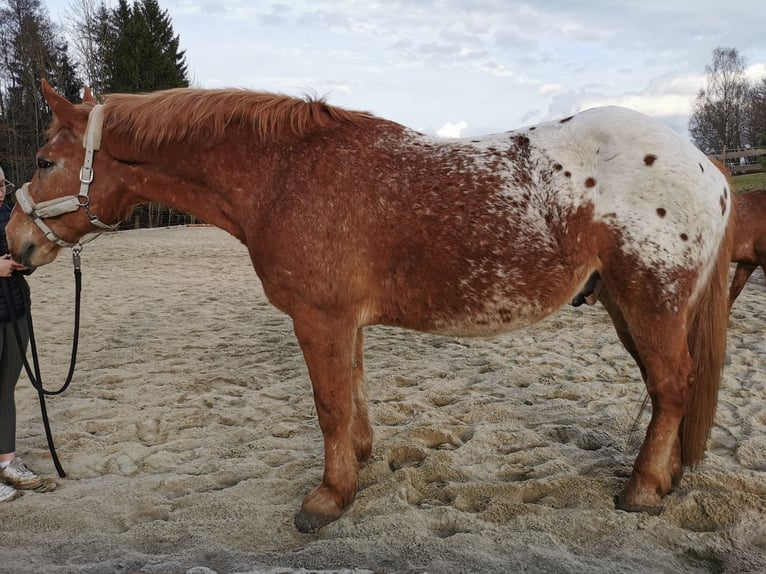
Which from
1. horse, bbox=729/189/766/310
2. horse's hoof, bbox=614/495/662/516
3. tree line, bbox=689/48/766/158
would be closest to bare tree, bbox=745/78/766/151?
tree line, bbox=689/48/766/158

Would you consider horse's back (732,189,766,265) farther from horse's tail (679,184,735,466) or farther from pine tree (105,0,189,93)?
pine tree (105,0,189,93)

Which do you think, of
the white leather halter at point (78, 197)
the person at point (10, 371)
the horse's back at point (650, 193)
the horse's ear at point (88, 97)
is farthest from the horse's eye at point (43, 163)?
the horse's back at point (650, 193)

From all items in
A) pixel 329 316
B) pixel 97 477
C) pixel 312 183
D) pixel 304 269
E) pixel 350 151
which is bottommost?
pixel 97 477

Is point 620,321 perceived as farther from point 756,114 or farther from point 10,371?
point 756,114

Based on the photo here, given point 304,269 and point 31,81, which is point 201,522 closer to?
point 304,269

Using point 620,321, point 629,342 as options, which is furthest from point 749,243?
point 620,321

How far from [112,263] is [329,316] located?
453 inches

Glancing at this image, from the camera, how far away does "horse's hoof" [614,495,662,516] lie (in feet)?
8.26

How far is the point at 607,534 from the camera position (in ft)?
7.81

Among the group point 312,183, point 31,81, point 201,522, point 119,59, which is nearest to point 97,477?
point 201,522

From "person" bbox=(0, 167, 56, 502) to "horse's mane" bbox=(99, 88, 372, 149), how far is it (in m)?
0.88

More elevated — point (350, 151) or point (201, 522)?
point (350, 151)

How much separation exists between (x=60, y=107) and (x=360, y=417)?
7.89 ft

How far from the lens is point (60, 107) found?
105 inches
